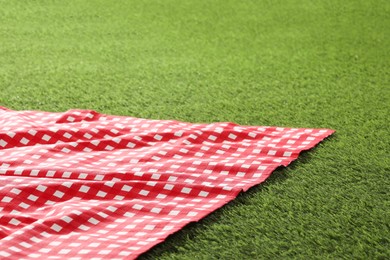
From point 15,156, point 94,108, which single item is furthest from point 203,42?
point 15,156

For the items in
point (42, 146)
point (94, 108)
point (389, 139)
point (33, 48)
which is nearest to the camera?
point (42, 146)

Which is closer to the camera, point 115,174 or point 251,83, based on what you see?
point 115,174

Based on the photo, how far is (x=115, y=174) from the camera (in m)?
1.71

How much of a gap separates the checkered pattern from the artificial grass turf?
0.06 m

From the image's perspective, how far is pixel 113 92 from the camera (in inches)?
91.6

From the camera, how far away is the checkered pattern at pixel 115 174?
1467 mm

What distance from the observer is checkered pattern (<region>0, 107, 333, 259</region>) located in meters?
1.47

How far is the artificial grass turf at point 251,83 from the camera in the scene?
1.52 meters

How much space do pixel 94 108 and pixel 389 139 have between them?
0.79m

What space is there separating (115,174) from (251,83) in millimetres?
827

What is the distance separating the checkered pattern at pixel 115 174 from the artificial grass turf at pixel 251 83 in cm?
6

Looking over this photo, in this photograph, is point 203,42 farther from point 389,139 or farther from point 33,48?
point 389,139

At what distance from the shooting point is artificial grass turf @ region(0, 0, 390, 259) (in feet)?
5.00

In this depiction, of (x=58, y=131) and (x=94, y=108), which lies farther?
(x=94, y=108)
